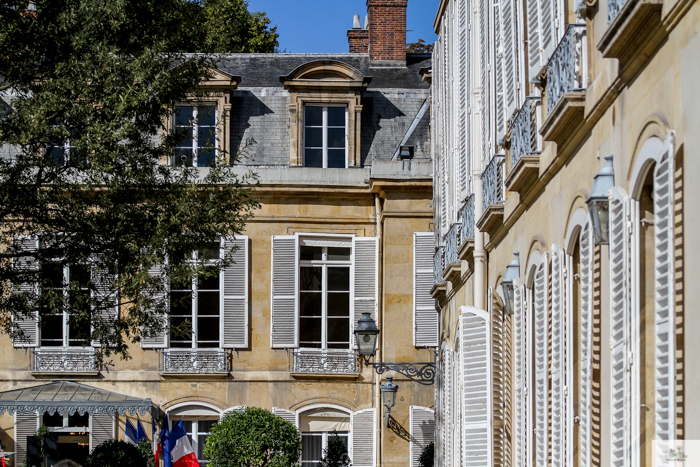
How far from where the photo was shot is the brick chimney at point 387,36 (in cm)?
2195

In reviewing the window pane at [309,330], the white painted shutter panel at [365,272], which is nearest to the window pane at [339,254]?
the white painted shutter panel at [365,272]

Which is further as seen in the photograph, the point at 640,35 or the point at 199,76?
the point at 199,76

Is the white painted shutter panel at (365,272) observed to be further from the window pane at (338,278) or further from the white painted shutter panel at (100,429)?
the white painted shutter panel at (100,429)

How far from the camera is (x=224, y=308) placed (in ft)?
63.4

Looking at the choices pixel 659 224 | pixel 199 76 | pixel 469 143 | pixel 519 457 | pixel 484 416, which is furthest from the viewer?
pixel 199 76

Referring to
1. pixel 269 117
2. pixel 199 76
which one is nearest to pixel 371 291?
pixel 269 117

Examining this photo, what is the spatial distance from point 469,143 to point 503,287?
8.48 ft

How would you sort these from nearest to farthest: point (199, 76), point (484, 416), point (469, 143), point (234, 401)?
1. point (484, 416)
2. point (469, 143)
3. point (199, 76)
4. point (234, 401)

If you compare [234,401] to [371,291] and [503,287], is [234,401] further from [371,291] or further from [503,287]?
[503,287]

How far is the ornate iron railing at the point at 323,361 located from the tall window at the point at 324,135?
3.32 metres

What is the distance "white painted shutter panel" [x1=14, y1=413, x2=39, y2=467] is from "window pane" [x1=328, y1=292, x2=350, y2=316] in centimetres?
534

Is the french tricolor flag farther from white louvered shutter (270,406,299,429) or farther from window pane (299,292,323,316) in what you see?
window pane (299,292,323,316)

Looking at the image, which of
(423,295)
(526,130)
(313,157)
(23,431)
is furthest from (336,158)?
(526,130)

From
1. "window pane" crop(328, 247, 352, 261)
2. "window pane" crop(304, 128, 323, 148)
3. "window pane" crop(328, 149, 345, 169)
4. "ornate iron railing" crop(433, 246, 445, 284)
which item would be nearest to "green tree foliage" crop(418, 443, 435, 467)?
"window pane" crop(328, 247, 352, 261)
